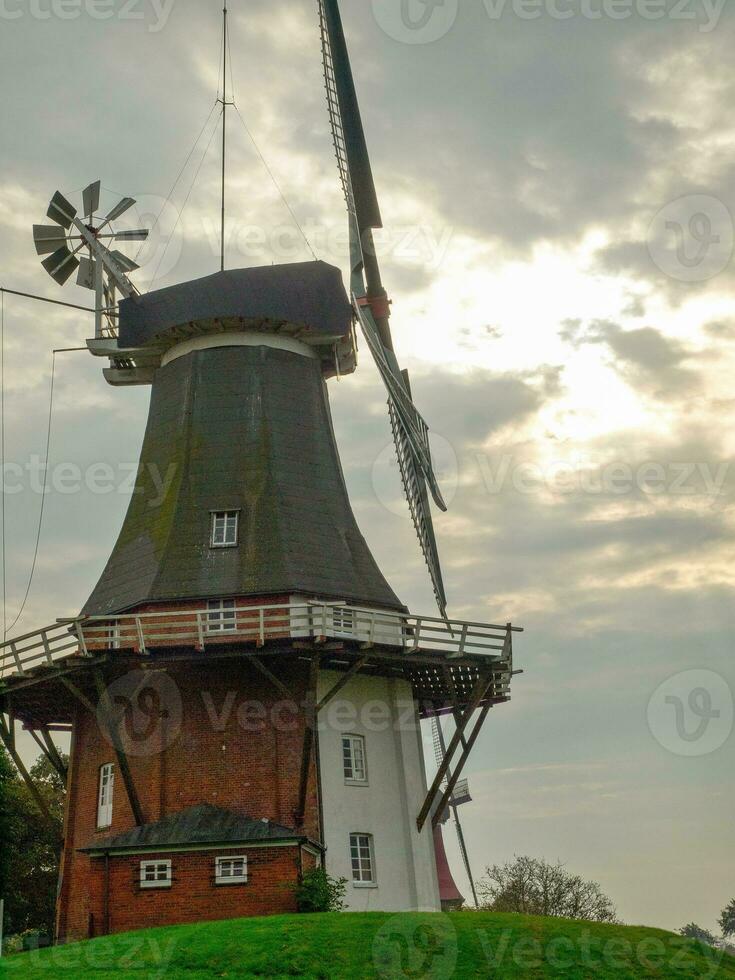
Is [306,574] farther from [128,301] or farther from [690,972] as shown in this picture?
[690,972]

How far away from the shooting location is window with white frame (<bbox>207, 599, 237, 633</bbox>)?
23688 millimetres

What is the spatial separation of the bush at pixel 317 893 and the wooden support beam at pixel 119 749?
12.5 feet

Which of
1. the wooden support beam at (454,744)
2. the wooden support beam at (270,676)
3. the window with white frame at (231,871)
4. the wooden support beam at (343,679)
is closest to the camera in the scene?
the window with white frame at (231,871)

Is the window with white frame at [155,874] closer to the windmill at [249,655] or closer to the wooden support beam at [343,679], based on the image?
the windmill at [249,655]

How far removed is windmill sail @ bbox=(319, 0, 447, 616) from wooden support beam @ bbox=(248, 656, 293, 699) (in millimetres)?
6415

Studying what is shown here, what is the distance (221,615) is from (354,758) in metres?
4.32

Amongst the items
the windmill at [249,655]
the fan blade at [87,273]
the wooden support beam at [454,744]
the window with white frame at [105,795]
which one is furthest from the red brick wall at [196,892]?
the fan blade at [87,273]

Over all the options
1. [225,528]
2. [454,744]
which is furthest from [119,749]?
[454,744]

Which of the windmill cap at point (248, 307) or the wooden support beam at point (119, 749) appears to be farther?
the windmill cap at point (248, 307)

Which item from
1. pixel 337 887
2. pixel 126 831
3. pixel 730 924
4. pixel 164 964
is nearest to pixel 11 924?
pixel 126 831

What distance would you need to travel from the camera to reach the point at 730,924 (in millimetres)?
84188

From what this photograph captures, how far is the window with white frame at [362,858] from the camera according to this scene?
2383 centimetres

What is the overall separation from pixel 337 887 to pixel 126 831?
4.50 m

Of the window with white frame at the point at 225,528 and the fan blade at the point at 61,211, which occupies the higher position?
the fan blade at the point at 61,211
